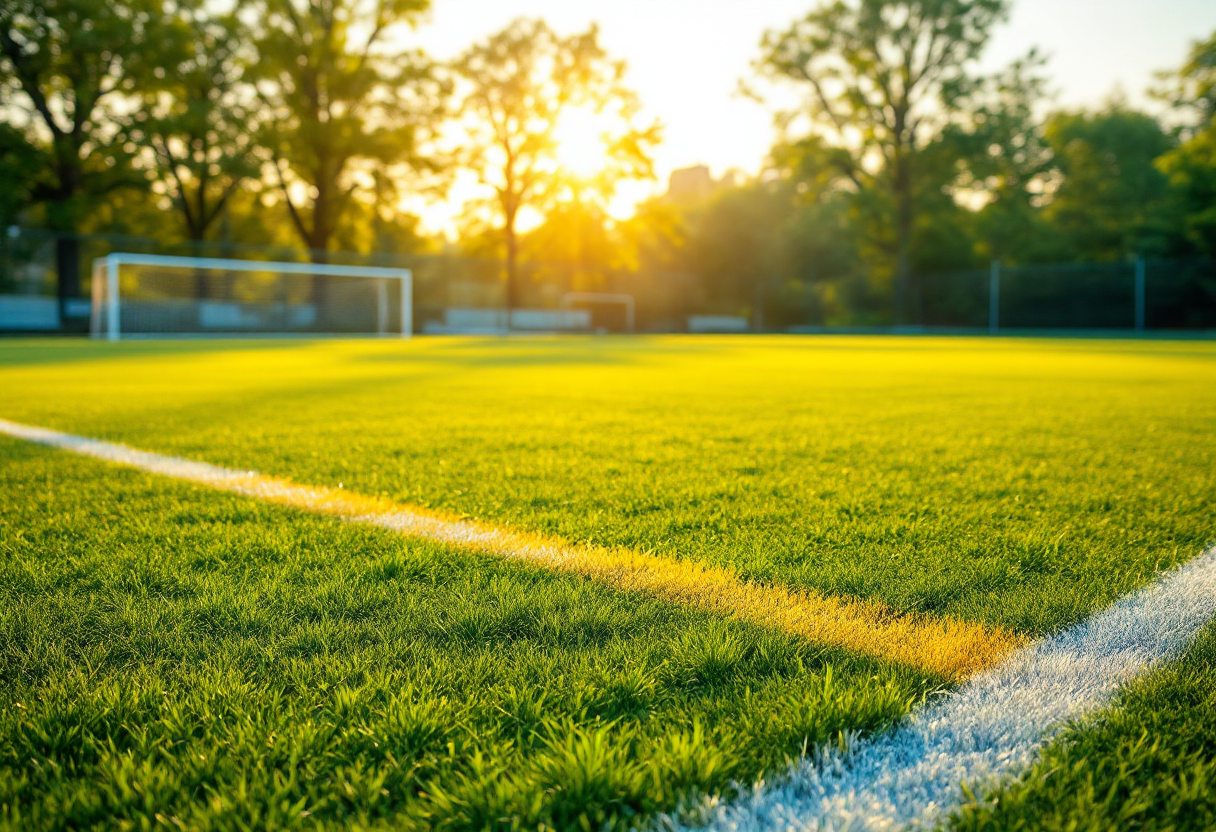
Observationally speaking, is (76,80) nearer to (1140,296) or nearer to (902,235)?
(902,235)

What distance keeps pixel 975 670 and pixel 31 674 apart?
1.65m

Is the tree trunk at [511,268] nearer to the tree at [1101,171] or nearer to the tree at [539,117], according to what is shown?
the tree at [539,117]

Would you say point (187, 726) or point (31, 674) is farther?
point (31, 674)

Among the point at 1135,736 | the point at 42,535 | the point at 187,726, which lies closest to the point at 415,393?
the point at 42,535

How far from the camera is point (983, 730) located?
123 centimetres

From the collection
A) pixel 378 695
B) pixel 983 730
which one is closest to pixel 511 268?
pixel 378 695

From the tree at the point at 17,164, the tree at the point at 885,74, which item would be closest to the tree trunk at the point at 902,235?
the tree at the point at 885,74

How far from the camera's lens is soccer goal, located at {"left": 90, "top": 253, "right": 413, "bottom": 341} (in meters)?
20.8

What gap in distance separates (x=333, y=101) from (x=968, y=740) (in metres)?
32.3

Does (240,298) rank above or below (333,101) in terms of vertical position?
below

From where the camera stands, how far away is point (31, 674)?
1410mm

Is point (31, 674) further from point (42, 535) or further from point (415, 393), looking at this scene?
point (415, 393)

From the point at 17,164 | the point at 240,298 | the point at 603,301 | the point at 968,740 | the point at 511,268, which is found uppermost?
the point at 17,164

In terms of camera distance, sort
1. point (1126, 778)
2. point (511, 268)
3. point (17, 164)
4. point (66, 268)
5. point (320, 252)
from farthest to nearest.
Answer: point (511, 268)
point (320, 252)
point (17, 164)
point (66, 268)
point (1126, 778)
